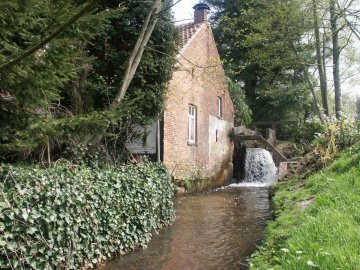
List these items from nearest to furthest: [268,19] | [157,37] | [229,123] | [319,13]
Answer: [157,37] < [319,13] < [268,19] < [229,123]

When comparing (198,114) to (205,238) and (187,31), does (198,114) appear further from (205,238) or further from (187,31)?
(205,238)

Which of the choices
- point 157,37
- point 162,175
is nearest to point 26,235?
point 162,175

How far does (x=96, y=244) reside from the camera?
619 cm

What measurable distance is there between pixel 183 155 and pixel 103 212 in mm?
9021

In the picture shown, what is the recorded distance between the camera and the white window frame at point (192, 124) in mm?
16328

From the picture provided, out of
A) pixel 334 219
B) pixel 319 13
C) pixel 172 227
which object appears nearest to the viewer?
pixel 334 219

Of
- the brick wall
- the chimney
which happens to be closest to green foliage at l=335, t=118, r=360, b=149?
the brick wall

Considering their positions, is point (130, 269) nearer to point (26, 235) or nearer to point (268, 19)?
point (26, 235)

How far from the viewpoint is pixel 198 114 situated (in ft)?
56.4

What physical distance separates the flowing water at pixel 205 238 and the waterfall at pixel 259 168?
7068mm

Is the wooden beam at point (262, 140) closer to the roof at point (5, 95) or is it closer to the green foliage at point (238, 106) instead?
the green foliage at point (238, 106)

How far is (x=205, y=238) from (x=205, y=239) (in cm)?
9

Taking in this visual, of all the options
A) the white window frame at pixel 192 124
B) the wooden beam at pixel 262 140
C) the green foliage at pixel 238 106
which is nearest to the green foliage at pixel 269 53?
the green foliage at pixel 238 106

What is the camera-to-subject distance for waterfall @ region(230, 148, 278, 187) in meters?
20.8
